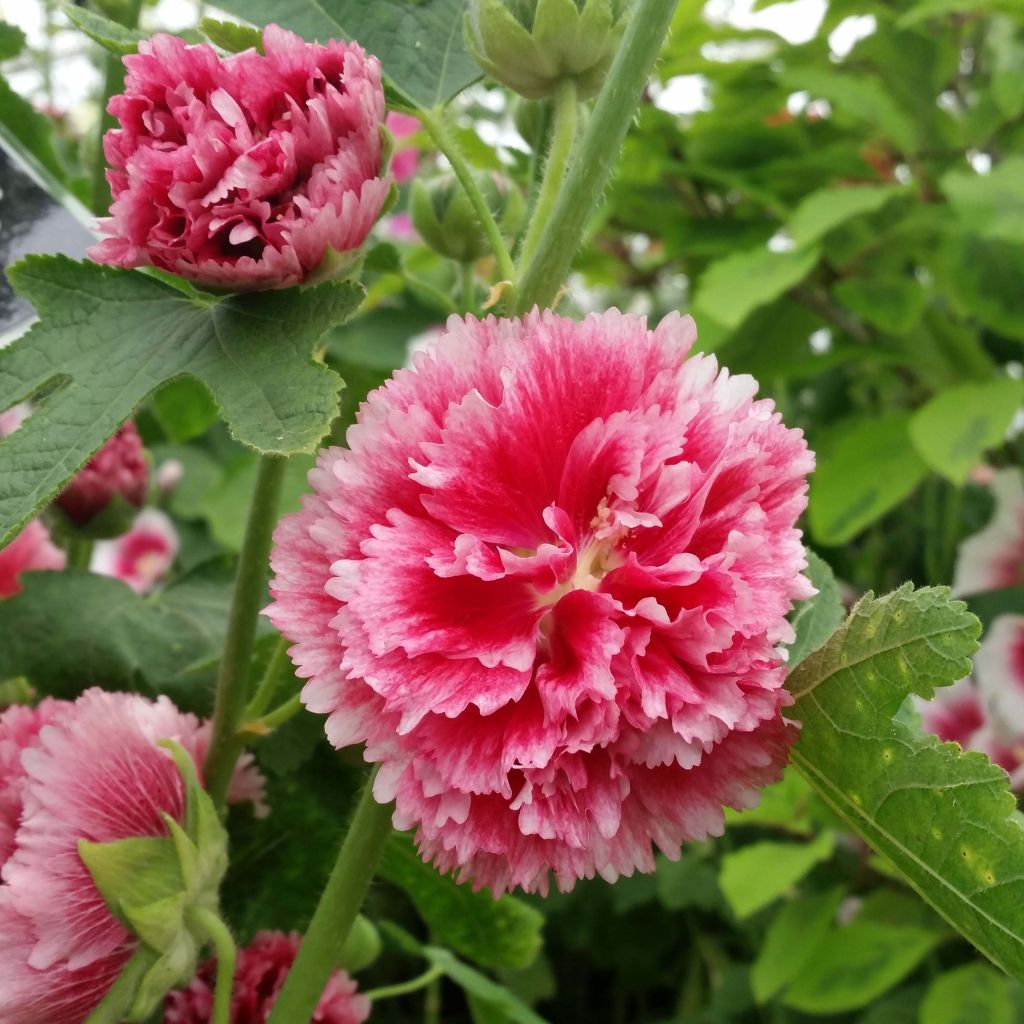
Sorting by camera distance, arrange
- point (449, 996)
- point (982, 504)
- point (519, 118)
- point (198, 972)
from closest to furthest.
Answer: point (198, 972), point (519, 118), point (449, 996), point (982, 504)

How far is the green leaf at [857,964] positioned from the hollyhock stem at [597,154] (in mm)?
754

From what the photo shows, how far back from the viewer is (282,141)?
0.37 metres

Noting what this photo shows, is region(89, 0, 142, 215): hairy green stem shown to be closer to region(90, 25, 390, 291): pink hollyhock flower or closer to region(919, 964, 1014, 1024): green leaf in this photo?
region(90, 25, 390, 291): pink hollyhock flower

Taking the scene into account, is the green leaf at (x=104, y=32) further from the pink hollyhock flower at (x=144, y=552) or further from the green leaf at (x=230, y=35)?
the pink hollyhock flower at (x=144, y=552)

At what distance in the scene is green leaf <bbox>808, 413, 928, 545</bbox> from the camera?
40.2 inches

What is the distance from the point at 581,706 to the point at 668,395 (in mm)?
93

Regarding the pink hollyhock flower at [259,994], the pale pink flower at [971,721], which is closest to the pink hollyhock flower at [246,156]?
the pink hollyhock flower at [259,994]

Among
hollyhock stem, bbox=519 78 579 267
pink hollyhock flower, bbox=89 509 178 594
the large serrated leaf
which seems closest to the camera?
the large serrated leaf

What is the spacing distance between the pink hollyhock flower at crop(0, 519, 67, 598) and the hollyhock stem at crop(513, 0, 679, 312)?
15.4 inches

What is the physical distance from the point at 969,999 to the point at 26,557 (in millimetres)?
756

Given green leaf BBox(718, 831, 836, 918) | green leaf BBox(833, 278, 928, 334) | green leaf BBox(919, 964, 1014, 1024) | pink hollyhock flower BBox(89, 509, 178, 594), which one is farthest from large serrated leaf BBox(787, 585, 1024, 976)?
pink hollyhock flower BBox(89, 509, 178, 594)

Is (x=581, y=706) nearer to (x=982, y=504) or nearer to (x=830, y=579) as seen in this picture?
(x=830, y=579)

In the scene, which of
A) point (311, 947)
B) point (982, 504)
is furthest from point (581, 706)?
point (982, 504)

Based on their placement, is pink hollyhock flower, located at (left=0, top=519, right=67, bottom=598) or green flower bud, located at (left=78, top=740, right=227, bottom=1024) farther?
pink hollyhock flower, located at (left=0, top=519, right=67, bottom=598)
